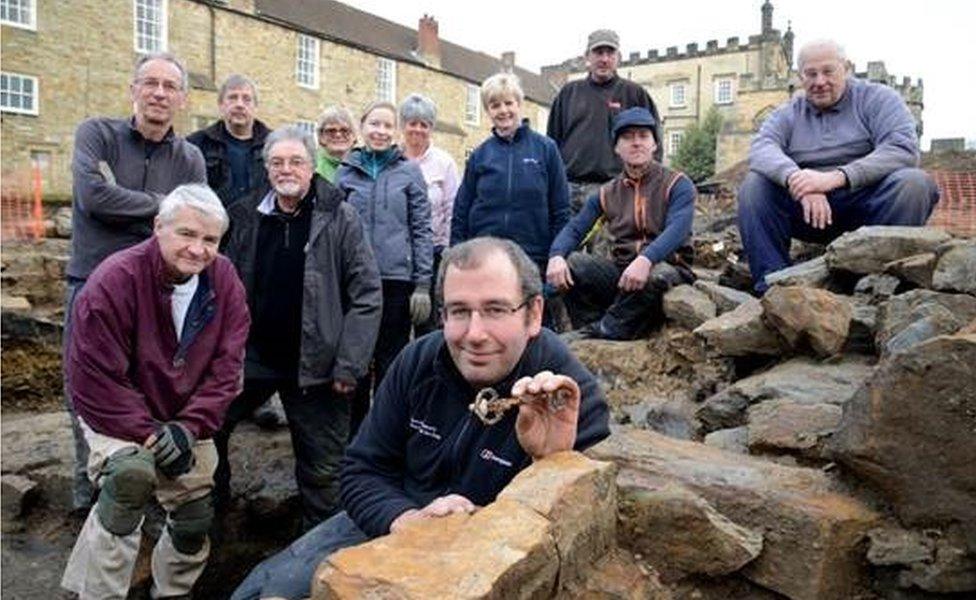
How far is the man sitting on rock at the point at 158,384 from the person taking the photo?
3.33m

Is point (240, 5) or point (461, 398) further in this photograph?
point (240, 5)

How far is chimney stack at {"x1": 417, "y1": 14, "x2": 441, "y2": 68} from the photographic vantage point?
36.3 m

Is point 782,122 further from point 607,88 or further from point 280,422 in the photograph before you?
point 280,422

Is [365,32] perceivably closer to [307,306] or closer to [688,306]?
[688,306]

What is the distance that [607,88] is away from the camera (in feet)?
21.2

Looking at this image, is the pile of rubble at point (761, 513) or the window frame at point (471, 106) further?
the window frame at point (471, 106)

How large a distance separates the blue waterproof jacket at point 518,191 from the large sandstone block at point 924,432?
320 centimetres

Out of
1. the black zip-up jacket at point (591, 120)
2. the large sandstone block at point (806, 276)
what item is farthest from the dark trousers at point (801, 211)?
the black zip-up jacket at point (591, 120)

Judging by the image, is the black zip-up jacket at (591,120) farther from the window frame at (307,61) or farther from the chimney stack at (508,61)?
the chimney stack at (508,61)

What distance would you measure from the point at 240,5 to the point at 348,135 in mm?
25075

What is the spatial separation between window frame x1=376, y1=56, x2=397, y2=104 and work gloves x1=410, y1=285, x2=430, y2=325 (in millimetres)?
30337

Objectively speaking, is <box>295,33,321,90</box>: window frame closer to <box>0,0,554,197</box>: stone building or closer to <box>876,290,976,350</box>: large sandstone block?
<box>0,0,554,197</box>: stone building

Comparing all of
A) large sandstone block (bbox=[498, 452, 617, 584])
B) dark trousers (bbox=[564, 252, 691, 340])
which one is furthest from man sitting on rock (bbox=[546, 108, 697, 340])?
large sandstone block (bbox=[498, 452, 617, 584])

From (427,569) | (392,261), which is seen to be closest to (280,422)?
(392,261)
